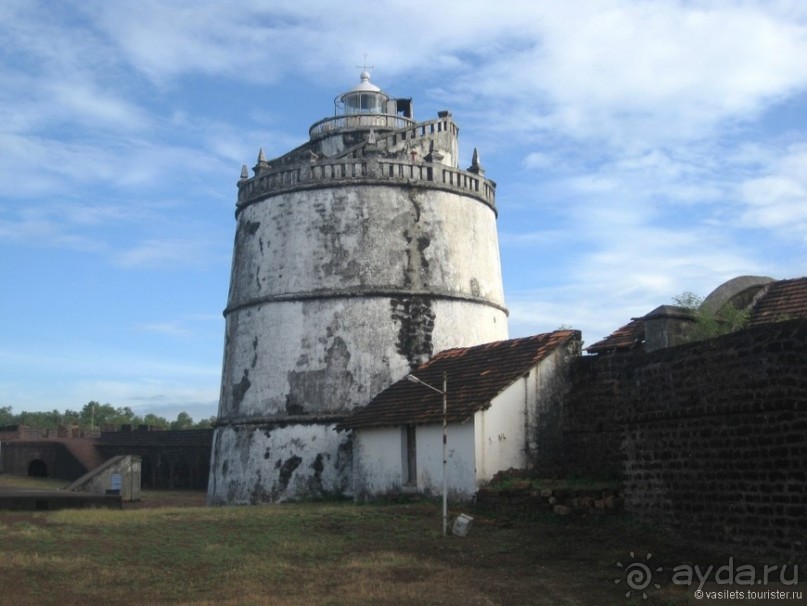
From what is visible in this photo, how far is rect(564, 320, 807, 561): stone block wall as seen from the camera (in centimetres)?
1085

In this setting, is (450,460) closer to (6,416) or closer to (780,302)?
(780,302)

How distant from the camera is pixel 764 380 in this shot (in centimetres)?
1138

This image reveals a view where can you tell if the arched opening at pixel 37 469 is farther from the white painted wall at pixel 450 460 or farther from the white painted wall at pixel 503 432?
the white painted wall at pixel 503 432

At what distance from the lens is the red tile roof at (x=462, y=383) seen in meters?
18.3

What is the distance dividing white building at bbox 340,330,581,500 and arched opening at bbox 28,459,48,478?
957 inches

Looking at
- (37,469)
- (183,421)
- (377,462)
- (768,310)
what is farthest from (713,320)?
(183,421)

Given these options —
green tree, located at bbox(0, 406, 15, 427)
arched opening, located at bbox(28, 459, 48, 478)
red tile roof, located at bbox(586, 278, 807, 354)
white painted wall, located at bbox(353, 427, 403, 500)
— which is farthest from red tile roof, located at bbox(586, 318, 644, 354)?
green tree, located at bbox(0, 406, 15, 427)

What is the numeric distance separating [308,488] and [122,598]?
11461 millimetres

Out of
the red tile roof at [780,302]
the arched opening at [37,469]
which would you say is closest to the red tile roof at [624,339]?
the red tile roof at [780,302]

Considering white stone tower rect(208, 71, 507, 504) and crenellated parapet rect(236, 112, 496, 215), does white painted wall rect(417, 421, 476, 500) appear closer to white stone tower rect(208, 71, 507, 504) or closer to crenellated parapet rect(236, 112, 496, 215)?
white stone tower rect(208, 71, 507, 504)

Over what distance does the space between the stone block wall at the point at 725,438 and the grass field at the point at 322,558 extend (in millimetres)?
602

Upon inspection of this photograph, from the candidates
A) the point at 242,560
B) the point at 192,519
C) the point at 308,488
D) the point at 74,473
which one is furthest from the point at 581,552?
the point at 74,473

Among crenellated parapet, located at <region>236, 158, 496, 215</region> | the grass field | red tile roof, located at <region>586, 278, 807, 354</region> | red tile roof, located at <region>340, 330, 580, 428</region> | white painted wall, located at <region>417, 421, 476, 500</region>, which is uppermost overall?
crenellated parapet, located at <region>236, 158, 496, 215</region>

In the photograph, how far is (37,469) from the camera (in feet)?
134
